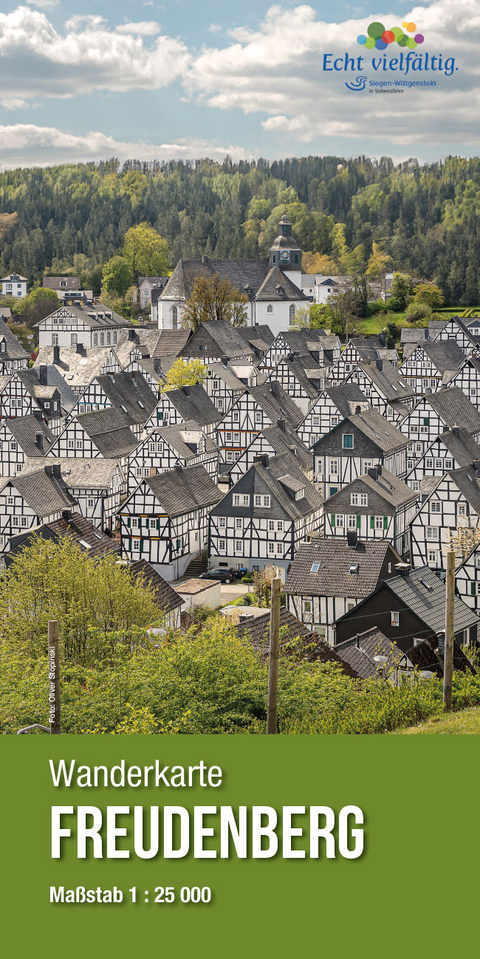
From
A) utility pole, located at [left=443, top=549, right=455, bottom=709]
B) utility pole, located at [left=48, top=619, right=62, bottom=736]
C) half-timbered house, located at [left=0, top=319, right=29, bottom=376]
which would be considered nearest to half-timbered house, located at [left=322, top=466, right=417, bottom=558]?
utility pole, located at [left=443, top=549, right=455, bottom=709]

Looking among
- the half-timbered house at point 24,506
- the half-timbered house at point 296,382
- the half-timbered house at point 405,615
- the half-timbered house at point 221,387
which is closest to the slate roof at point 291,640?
the half-timbered house at point 405,615

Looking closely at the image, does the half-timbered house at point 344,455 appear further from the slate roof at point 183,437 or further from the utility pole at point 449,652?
the utility pole at point 449,652

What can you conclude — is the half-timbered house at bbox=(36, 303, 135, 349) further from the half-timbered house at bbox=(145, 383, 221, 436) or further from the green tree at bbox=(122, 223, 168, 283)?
the green tree at bbox=(122, 223, 168, 283)

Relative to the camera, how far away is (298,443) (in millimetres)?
62812

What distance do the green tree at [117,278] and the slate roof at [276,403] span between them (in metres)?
Answer: 73.3

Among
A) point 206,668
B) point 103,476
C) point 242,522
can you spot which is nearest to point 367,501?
point 242,522

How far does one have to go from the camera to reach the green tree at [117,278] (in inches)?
5645

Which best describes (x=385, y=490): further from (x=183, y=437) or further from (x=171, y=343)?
(x=171, y=343)

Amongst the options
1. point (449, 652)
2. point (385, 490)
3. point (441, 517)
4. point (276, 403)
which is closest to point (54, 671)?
point (449, 652)

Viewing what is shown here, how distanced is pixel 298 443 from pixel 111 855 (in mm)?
49847

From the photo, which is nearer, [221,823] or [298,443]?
[221,823]

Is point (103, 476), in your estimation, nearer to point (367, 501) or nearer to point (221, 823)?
point (367, 501)

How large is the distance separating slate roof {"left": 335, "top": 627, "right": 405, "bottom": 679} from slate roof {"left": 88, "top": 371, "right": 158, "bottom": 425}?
116 ft

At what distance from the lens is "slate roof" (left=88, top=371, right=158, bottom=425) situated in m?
71.1
